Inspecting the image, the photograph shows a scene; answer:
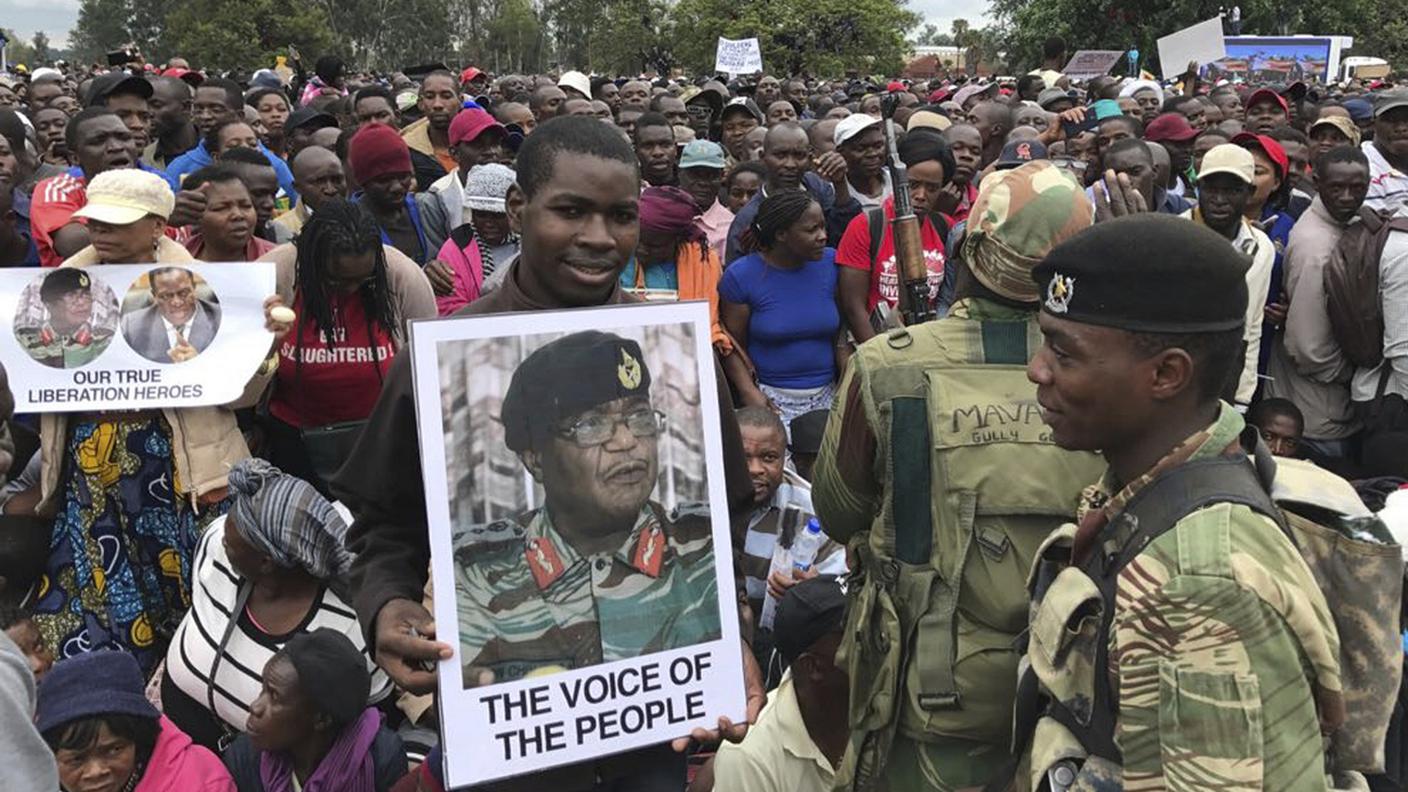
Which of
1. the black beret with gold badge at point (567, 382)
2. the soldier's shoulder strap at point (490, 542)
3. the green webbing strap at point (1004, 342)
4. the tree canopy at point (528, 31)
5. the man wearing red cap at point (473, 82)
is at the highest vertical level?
the tree canopy at point (528, 31)

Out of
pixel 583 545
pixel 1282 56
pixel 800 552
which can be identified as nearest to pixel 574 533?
pixel 583 545

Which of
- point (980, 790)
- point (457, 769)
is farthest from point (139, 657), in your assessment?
point (980, 790)

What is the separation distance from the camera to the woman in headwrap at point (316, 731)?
340 cm

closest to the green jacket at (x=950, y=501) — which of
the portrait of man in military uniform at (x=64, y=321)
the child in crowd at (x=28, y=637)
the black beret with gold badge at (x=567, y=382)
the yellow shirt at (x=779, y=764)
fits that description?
the black beret with gold badge at (x=567, y=382)

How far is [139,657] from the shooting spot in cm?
435

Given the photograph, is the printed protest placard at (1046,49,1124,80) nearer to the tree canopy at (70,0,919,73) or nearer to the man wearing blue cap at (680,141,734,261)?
the man wearing blue cap at (680,141,734,261)

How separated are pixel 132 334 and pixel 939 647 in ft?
9.85

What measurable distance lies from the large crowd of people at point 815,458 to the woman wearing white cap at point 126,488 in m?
0.01

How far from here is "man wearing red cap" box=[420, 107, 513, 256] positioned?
6387 millimetres

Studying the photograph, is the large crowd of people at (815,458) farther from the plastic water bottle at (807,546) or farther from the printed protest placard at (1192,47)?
the printed protest placard at (1192,47)

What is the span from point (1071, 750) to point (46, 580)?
12.5 ft

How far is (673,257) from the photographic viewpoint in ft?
18.9

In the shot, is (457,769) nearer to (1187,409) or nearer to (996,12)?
(1187,409)

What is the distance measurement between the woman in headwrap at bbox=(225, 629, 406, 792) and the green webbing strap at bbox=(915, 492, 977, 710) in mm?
1722
